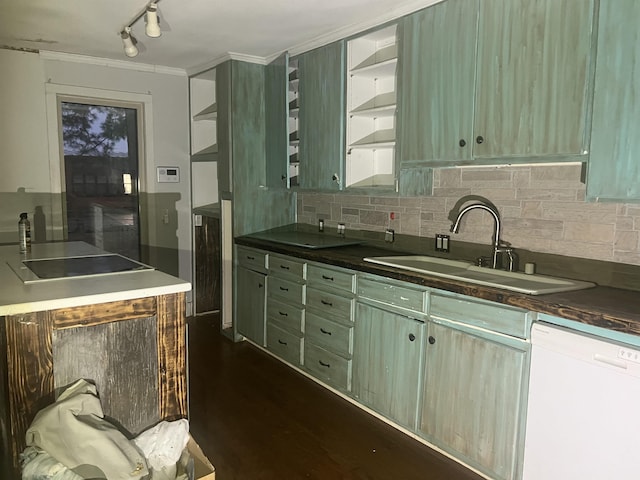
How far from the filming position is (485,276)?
2.46 m

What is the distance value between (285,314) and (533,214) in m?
1.83

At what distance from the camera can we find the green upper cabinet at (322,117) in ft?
11.2

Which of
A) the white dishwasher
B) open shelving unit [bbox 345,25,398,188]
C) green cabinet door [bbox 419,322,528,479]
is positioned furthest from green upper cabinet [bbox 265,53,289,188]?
the white dishwasher

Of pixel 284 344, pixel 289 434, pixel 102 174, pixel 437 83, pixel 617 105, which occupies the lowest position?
pixel 289 434

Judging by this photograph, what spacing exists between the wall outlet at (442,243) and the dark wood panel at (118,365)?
1.80 m

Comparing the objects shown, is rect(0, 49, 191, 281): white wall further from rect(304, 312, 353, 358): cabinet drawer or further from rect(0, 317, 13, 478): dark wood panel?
rect(0, 317, 13, 478): dark wood panel

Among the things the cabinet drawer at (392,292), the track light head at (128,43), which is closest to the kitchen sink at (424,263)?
the cabinet drawer at (392,292)

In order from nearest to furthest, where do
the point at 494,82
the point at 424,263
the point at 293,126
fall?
the point at 494,82 < the point at 424,263 < the point at 293,126

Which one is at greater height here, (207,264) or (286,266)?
(286,266)

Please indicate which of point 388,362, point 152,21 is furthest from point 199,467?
point 152,21

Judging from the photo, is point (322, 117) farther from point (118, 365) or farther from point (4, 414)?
point (4, 414)

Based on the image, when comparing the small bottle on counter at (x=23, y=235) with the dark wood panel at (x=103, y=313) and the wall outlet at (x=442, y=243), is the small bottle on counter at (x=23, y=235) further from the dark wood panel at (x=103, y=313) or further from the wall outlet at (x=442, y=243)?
the wall outlet at (x=442, y=243)

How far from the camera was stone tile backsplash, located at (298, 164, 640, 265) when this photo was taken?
226 cm

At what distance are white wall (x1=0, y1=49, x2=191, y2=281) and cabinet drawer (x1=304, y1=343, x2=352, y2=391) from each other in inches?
85.1
